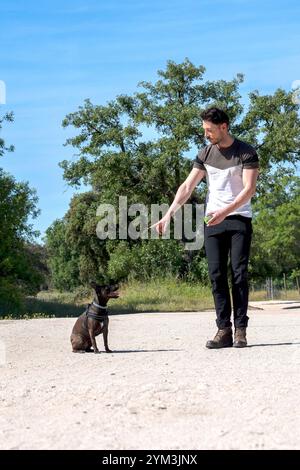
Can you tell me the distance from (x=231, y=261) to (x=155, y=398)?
2.82 metres

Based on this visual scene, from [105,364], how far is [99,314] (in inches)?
63.3

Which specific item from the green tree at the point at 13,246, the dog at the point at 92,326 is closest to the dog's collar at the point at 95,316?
the dog at the point at 92,326

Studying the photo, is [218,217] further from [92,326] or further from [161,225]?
[92,326]

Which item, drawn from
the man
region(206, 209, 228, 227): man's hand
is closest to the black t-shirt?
the man

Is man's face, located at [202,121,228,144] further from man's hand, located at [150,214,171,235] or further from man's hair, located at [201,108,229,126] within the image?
man's hand, located at [150,214,171,235]

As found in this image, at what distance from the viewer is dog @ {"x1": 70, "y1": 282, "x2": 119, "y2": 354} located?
25.5ft

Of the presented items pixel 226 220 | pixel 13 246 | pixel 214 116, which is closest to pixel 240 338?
pixel 226 220

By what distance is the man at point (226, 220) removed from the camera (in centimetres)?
702

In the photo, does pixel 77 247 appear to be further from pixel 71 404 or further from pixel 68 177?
pixel 71 404

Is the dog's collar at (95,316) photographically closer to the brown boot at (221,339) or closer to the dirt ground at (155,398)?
Answer: the dirt ground at (155,398)

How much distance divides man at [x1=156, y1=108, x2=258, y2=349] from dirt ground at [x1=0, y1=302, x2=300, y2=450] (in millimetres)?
404

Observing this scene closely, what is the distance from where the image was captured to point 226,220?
23.2 ft

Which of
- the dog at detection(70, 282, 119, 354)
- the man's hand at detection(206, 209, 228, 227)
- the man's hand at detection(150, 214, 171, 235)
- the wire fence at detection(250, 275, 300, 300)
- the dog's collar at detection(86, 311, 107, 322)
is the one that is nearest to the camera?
the man's hand at detection(206, 209, 228, 227)

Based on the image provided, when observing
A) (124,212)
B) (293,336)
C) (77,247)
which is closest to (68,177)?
(124,212)
